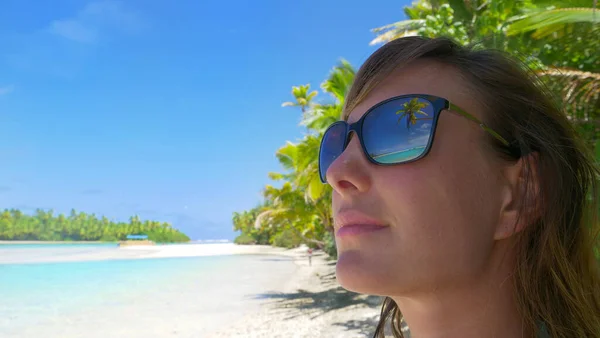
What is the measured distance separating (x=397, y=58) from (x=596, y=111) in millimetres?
5211

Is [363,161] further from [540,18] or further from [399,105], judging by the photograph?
[540,18]

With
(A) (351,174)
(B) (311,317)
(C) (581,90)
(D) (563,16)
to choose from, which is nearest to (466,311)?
(A) (351,174)

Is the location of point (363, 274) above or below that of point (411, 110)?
below

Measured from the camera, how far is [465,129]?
844 mm

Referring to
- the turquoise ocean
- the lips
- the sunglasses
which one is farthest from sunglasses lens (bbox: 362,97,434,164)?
the turquoise ocean

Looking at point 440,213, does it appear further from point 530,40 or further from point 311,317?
point 311,317

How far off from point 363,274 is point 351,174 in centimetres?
19

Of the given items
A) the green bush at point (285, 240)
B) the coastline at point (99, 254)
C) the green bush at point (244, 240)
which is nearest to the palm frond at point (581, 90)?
the coastline at point (99, 254)

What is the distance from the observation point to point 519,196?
86cm

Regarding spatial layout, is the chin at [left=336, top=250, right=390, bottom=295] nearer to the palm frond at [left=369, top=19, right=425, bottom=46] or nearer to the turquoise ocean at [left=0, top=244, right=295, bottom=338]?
the palm frond at [left=369, top=19, right=425, bottom=46]

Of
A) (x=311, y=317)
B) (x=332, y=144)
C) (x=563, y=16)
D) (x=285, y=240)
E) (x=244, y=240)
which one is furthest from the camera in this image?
(x=244, y=240)

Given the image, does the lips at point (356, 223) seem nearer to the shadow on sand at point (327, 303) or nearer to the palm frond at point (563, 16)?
the palm frond at point (563, 16)

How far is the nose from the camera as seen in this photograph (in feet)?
2.70

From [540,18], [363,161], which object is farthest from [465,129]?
[540,18]
